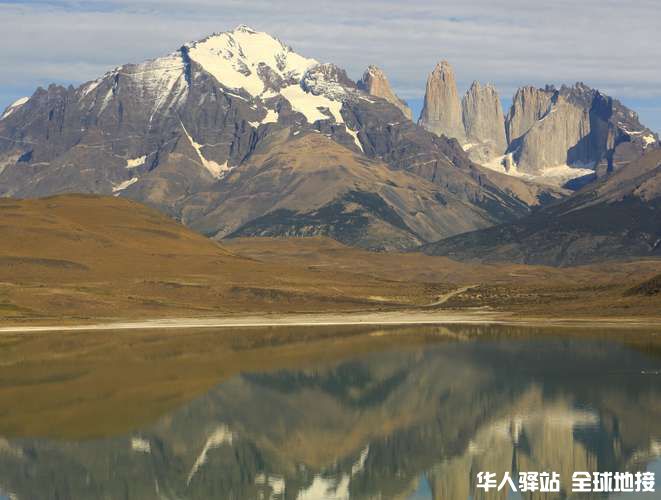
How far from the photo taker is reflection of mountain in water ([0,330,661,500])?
2876 inches

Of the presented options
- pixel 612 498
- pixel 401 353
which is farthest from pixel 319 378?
pixel 612 498

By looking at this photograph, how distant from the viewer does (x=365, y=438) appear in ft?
288

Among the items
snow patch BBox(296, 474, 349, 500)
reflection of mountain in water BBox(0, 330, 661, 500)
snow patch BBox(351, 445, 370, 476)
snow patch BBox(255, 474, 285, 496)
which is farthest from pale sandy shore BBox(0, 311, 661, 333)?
snow patch BBox(296, 474, 349, 500)

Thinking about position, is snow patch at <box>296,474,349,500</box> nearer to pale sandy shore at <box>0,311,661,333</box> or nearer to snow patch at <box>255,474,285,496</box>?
snow patch at <box>255,474,285,496</box>

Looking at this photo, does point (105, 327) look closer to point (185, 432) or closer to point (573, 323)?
point (573, 323)

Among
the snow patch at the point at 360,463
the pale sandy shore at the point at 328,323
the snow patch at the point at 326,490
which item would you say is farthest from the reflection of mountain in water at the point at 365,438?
the pale sandy shore at the point at 328,323

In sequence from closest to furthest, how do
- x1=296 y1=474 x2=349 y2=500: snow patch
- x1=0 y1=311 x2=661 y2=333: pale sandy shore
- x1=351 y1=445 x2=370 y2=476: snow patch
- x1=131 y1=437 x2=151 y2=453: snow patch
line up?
1. x1=296 y1=474 x2=349 y2=500: snow patch
2. x1=351 y1=445 x2=370 y2=476: snow patch
3. x1=131 y1=437 x2=151 y2=453: snow patch
4. x1=0 y1=311 x2=661 y2=333: pale sandy shore

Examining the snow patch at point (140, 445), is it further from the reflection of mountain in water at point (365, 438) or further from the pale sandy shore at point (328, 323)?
the pale sandy shore at point (328, 323)

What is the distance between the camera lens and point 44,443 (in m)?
85.1

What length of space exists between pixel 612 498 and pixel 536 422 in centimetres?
2370

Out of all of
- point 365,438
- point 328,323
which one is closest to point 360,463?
point 365,438

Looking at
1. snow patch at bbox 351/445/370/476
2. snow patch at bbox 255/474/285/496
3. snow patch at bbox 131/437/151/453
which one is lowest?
snow patch at bbox 131/437/151/453

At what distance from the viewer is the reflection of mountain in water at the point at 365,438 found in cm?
7306

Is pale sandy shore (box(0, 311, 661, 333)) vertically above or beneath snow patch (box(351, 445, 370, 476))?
beneath
